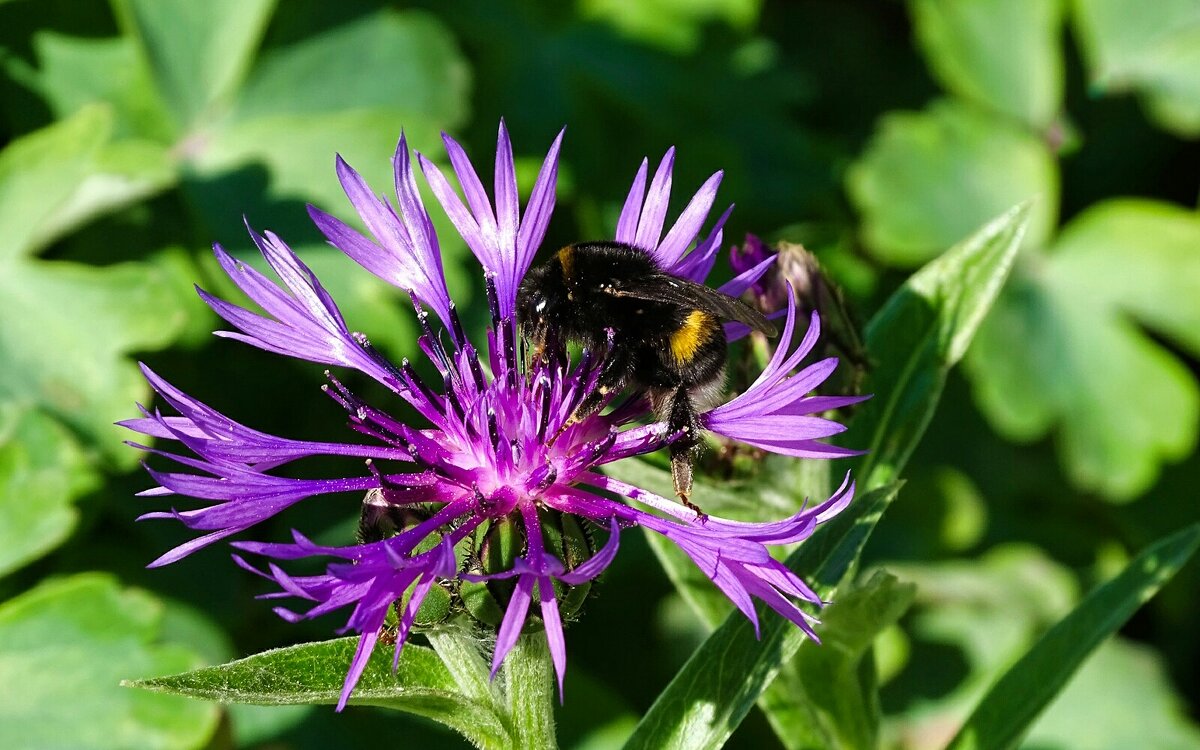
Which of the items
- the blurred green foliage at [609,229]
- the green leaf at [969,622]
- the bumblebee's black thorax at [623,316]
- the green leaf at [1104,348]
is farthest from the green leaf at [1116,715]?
the bumblebee's black thorax at [623,316]

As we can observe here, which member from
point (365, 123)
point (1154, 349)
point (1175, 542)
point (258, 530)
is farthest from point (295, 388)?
point (1154, 349)

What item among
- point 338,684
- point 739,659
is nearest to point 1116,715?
point 739,659

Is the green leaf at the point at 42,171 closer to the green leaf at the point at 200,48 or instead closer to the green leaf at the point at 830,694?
the green leaf at the point at 200,48

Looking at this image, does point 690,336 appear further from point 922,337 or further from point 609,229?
point 609,229

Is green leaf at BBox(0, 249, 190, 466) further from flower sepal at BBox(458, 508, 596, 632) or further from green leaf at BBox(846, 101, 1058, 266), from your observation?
green leaf at BBox(846, 101, 1058, 266)

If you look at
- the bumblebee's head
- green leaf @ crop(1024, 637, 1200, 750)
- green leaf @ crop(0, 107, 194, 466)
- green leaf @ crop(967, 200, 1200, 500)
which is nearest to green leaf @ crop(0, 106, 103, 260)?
green leaf @ crop(0, 107, 194, 466)

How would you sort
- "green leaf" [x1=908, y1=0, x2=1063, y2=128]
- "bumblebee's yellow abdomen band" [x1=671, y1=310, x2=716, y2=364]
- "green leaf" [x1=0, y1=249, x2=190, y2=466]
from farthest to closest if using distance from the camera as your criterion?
"green leaf" [x1=908, y1=0, x2=1063, y2=128] → "green leaf" [x1=0, y1=249, x2=190, y2=466] → "bumblebee's yellow abdomen band" [x1=671, y1=310, x2=716, y2=364]

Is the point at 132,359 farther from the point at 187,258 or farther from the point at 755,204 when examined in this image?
the point at 755,204
